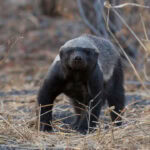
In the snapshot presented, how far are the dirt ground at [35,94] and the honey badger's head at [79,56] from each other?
1.82ft

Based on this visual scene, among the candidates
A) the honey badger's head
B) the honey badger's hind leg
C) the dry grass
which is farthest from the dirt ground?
the honey badger's head

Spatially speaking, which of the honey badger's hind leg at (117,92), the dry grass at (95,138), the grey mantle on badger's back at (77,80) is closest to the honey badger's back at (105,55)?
the honey badger's hind leg at (117,92)

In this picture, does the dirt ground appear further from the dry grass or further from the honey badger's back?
the honey badger's back

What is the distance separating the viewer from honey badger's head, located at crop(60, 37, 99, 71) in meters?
4.70

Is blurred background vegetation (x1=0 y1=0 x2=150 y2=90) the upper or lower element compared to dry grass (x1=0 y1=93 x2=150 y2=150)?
upper

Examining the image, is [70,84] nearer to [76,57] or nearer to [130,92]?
[76,57]

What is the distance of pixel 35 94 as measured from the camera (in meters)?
7.57

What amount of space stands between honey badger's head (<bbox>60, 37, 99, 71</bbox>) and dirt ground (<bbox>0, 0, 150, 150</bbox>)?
0.56m

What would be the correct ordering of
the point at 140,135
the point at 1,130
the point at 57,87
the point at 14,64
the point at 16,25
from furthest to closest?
the point at 16,25
the point at 14,64
the point at 57,87
the point at 1,130
the point at 140,135

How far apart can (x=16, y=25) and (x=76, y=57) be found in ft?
31.5

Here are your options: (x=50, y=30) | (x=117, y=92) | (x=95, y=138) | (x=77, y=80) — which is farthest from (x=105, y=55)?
(x=50, y=30)

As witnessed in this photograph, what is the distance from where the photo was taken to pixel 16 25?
13.9 metres

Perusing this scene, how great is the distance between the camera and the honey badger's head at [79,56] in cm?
470

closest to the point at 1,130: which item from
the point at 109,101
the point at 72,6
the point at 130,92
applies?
the point at 109,101
